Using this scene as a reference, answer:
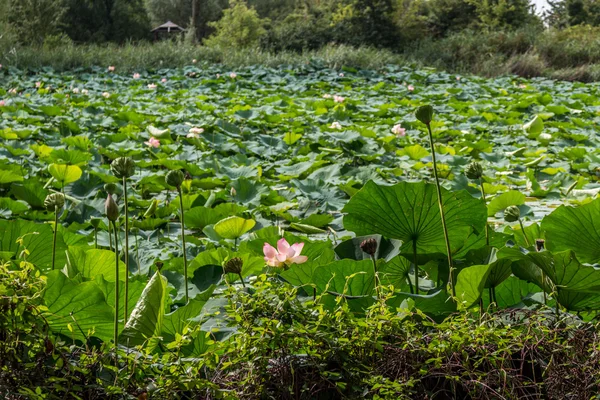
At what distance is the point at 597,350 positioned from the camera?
0.78 meters

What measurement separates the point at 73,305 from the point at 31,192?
1549mm

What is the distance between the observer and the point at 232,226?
1.57 meters

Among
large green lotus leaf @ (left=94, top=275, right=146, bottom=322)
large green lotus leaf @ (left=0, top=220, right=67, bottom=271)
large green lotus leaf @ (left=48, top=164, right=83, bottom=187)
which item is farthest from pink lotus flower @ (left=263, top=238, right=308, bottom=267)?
large green lotus leaf @ (left=48, top=164, right=83, bottom=187)

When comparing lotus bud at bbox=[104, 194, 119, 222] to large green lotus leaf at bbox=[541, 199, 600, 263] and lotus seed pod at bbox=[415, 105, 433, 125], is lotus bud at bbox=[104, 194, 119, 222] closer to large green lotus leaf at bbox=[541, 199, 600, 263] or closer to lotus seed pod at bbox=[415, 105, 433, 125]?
lotus seed pod at bbox=[415, 105, 433, 125]

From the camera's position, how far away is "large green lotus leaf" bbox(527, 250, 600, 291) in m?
0.85

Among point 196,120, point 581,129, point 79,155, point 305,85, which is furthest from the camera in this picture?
point 305,85

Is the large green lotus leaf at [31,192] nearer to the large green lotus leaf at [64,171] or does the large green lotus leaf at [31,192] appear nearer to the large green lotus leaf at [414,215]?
the large green lotus leaf at [64,171]

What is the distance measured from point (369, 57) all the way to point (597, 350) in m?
9.24

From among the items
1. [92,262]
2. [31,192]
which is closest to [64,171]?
[31,192]

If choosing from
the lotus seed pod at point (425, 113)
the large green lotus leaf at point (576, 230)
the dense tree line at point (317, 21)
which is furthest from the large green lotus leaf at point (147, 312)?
the dense tree line at point (317, 21)

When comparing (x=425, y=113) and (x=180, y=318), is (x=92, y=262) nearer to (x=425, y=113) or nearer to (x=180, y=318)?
(x=180, y=318)

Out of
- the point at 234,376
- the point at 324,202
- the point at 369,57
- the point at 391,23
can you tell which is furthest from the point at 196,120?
the point at 391,23

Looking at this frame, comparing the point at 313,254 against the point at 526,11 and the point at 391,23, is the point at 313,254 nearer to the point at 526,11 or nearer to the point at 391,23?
the point at 391,23

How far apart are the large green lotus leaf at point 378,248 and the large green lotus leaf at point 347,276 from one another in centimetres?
7
